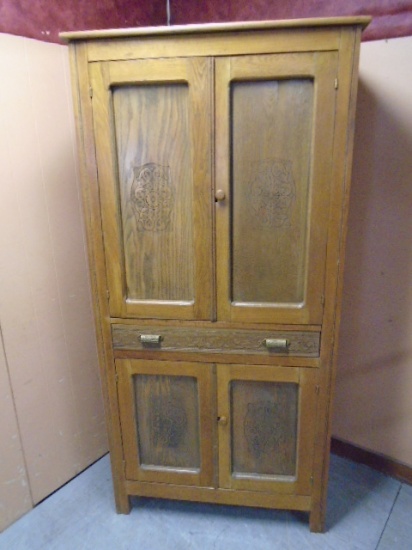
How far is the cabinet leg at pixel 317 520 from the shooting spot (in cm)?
144

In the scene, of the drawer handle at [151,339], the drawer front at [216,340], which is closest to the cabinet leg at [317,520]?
the drawer front at [216,340]

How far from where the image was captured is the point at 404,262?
1.51 meters

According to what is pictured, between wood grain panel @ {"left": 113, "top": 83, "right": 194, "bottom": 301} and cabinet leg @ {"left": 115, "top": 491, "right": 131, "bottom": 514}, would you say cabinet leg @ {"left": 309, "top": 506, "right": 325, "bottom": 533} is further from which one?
wood grain panel @ {"left": 113, "top": 83, "right": 194, "bottom": 301}

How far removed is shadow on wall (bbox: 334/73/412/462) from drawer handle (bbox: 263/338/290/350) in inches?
20.5

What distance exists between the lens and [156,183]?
46.9 inches

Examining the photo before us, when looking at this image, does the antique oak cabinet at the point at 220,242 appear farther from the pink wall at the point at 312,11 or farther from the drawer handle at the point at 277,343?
the pink wall at the point at 312,11

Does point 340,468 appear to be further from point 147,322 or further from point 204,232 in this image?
point 204,232

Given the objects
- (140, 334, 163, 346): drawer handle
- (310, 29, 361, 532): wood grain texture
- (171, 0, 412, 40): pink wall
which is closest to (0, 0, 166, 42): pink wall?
(171, 0, 412, 40): pink wall

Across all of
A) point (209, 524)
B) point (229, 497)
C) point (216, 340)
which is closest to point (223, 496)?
point (229, 497)

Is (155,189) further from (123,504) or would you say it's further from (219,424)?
(123,504)

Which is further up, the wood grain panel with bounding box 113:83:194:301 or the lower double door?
the wood grain panel with bounding box 113:83:194:301

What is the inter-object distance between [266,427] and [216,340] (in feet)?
1.24

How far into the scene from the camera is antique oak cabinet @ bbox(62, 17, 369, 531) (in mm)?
1080

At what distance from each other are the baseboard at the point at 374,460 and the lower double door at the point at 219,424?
0.48m
